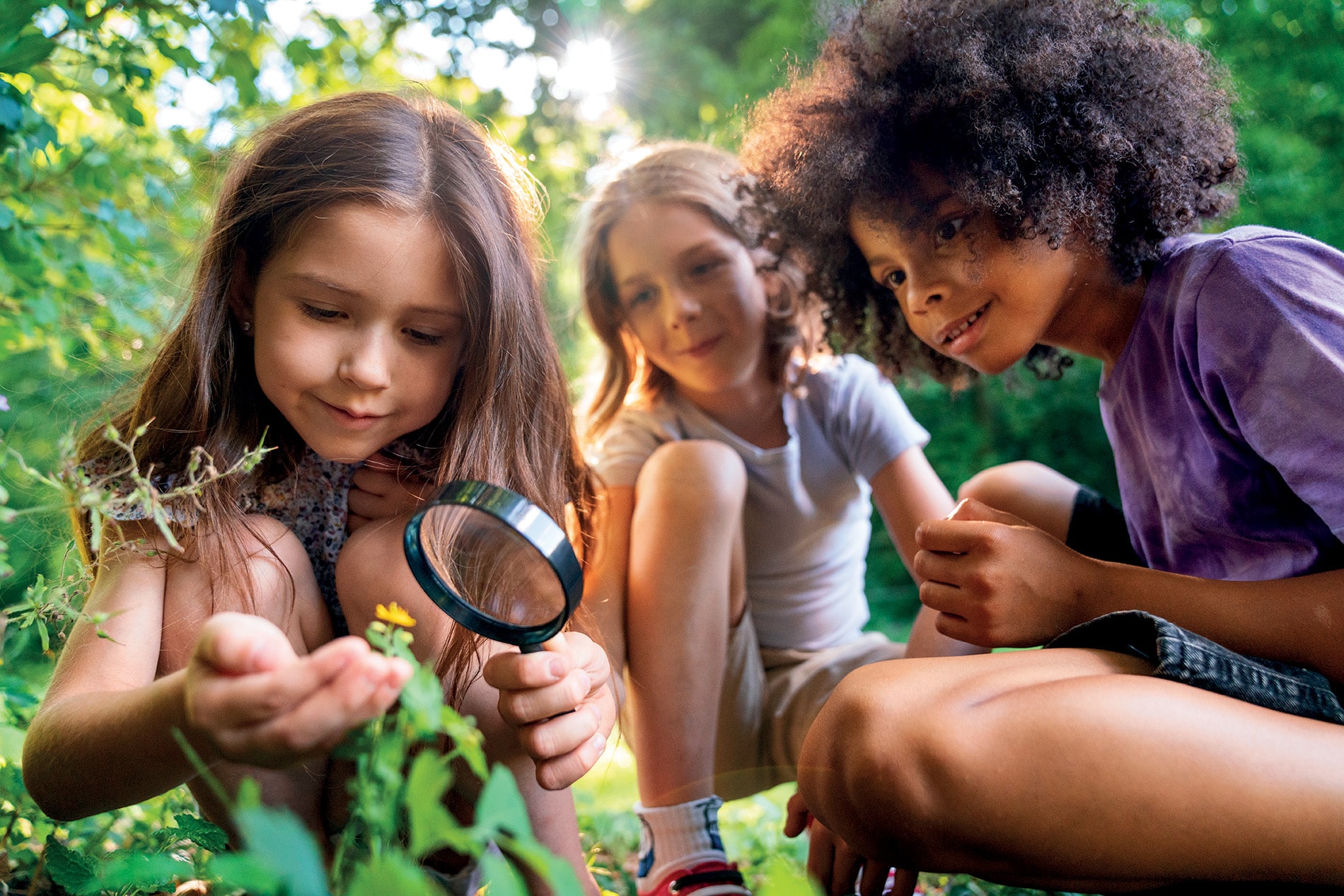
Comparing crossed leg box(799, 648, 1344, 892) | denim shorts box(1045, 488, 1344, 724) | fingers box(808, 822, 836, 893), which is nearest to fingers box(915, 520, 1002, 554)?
denim shorts box(1045, 488, 1344, 724)

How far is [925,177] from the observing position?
169 centimetres

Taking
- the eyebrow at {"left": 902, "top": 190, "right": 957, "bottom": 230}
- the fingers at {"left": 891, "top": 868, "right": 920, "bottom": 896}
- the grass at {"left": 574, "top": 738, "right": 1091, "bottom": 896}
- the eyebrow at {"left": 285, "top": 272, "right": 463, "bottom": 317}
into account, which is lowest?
the grass at {"left": 574, "top": 738, "right": 1091, "bottom": 896}

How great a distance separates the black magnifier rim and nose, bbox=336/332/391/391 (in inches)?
17.1

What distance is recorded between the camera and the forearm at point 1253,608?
49.0 inches

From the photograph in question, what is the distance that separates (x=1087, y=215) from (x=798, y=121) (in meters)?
0.62

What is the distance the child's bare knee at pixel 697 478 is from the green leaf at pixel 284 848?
123 centimetres

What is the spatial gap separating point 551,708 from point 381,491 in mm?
693

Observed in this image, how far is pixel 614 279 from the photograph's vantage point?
2455 millimetres

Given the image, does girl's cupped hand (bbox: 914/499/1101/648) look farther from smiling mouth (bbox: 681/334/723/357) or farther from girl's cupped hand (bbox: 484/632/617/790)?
smiling mouth (bbox: 681/334/723/357)

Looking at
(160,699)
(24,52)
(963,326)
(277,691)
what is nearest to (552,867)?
(277,691)

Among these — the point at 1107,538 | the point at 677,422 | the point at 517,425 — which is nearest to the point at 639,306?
the point at 677,422

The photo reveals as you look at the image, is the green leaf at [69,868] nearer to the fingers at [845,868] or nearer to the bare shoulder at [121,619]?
the bare shoulder at [121,619]

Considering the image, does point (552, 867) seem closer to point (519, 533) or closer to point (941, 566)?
point (519, 533)

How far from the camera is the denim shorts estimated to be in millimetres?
1171
